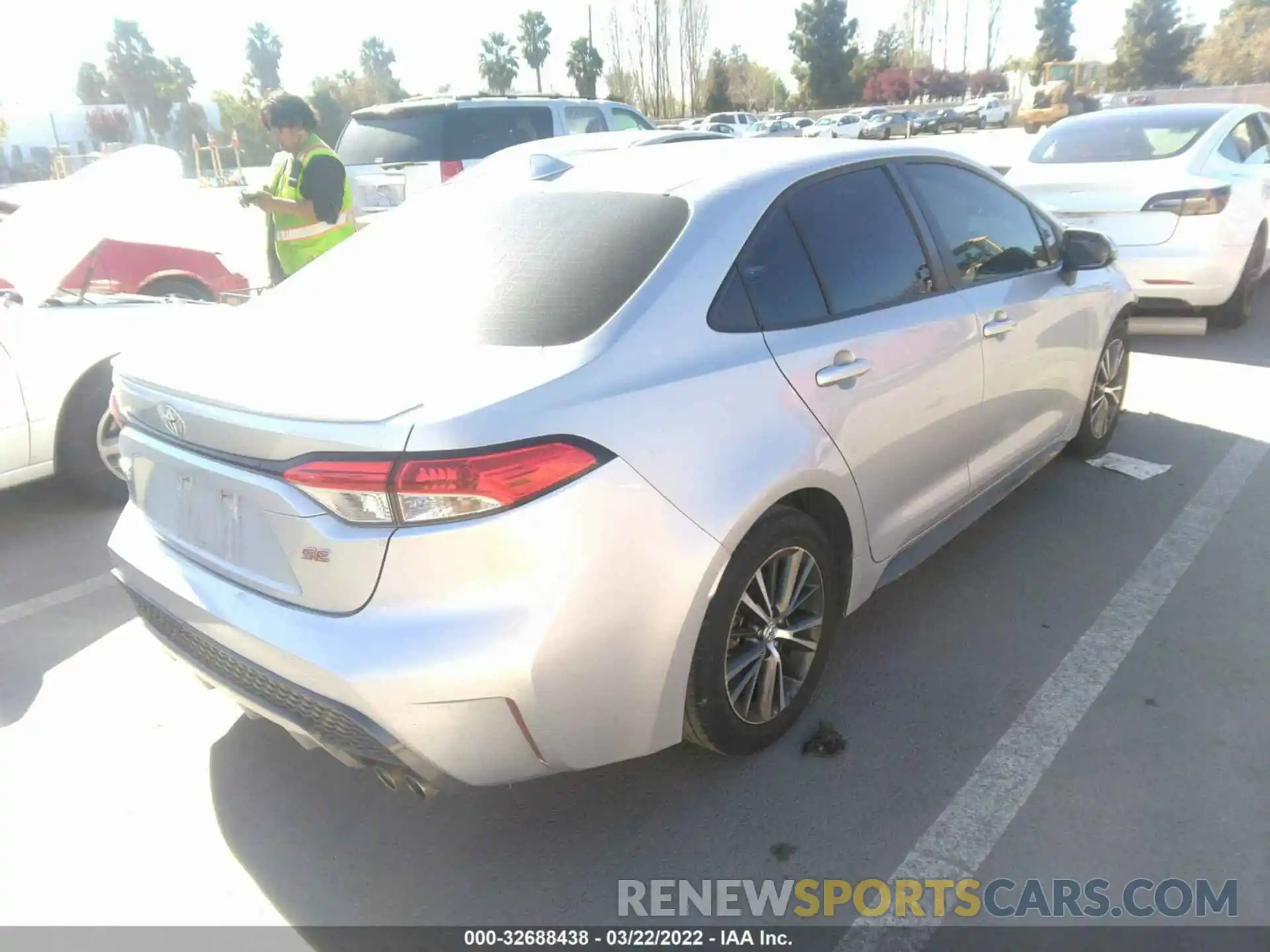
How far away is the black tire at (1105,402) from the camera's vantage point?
4.62 metres

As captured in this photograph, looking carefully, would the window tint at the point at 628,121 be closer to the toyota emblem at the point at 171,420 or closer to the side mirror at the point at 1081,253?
the side mirror at the point at 1081,253

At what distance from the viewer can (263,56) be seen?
8581 cm

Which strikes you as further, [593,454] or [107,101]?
[107,101]

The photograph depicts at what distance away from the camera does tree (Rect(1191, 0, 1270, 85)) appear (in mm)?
54344

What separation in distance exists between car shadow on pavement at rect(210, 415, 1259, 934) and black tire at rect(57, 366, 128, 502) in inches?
91.6

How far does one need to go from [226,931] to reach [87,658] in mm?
1624

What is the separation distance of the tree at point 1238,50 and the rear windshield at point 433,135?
59.9 meters

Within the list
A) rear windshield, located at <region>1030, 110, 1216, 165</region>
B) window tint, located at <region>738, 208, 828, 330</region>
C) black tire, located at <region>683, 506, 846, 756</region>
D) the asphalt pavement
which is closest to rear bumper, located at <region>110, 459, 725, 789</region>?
black tire, located at <region>683, 506, 846, 756</region>

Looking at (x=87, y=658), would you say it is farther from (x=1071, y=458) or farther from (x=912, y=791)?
(x=1071, y=458)

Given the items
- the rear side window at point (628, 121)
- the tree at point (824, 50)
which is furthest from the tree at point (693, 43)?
the rear side window at point (628, 121)

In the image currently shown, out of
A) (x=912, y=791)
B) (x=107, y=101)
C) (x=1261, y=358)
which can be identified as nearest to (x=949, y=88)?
(x=107, y=101)

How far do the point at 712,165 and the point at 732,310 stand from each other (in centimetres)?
64

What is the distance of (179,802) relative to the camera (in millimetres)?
2695

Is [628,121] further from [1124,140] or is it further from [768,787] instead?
[768,787]
